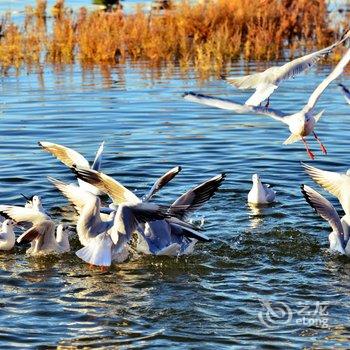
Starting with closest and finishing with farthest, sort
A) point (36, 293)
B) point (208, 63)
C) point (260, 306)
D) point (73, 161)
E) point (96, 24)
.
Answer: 1. point (260, 306)
2. point (36, 293)
3. point (73, 161)
4. point (208, 63)
5. point (96, 24)

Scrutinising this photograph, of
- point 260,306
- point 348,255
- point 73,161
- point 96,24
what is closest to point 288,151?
point 73,161

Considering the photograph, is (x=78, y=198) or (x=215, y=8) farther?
(x=215, y=8)

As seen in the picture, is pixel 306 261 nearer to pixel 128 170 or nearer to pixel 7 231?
pixel 7 231

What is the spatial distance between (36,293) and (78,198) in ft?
5.77

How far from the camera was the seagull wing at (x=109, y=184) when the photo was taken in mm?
10039

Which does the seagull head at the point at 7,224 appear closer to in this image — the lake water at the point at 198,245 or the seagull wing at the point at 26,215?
the seagull wing at the point at 26,215

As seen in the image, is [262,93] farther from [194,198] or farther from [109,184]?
[109,184]

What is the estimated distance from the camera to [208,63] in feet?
71.2

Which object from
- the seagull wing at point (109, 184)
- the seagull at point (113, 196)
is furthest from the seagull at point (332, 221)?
the seagull wing at point (109, 184)

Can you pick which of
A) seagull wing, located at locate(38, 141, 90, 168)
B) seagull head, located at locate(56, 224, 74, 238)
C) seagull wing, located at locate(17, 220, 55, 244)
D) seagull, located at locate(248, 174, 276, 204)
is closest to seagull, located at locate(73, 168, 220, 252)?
seagull head, located at locate(56, 224, 74, 238)

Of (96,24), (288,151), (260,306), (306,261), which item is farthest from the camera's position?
(96,24)

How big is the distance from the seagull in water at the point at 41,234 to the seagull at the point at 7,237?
0.11 m

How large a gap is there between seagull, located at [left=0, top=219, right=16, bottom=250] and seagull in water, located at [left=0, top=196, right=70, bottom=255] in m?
0.11

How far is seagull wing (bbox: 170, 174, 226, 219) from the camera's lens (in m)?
10.1
